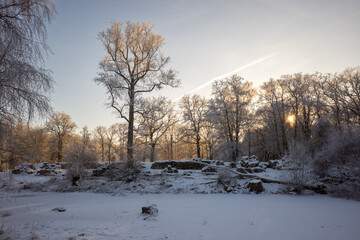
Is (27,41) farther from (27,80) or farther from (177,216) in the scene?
(177,216)

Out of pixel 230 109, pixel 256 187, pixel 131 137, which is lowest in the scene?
pixel 256 187

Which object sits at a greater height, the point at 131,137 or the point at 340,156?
the point at 131,137

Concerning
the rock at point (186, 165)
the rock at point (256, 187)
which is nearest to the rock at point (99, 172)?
the rock at point (186, 165)

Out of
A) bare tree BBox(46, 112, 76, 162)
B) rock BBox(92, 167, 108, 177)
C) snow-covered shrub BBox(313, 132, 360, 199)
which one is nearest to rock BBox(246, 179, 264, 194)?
snow-covered shrub BBox(313, 132, 360, 199)

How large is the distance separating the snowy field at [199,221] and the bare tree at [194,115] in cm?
2014

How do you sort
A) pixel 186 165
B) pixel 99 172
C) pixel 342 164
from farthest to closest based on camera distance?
pixel 186 165 → pixel 99 172 → pixel 342 164

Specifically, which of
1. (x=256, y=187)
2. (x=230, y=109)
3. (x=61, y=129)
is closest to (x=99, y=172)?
(x=256, y=187)

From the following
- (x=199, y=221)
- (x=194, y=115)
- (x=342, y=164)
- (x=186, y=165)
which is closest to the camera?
(x=199, y=221)

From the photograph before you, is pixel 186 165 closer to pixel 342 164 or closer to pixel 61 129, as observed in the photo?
pixel 342 164

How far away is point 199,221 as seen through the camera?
22.2 ft

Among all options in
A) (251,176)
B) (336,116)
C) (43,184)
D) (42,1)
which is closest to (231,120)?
(251,176)

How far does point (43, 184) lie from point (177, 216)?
40.2 feet

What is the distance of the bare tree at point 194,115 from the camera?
29.7 meters

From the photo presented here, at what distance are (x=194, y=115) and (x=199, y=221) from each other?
2445 cm
